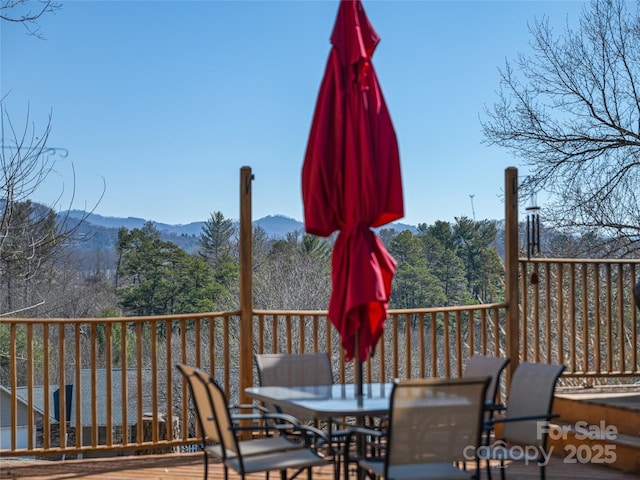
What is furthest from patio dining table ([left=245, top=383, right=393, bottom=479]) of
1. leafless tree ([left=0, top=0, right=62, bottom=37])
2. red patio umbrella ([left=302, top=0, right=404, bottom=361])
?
leafless tree ([left=0, top=0, right=62, bottom=37])

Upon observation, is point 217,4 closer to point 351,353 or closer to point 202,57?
point 202,57

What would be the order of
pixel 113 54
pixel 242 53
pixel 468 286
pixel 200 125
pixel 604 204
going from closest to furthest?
pixel 604 204, pixel 468 286, pixel 242 53, pixel 113 54, pixel 200 125

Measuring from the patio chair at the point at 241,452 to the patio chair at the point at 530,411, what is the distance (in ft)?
2.92

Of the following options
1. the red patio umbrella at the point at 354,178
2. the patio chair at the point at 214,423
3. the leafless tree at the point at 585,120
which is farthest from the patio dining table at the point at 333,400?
the leafless tree at the point at 585,120

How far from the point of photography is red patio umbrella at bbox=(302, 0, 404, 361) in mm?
3971

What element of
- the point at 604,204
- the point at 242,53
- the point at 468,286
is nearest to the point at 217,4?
the point at 242,53

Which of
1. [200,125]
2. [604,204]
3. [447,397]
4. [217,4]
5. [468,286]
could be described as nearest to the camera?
[447,397]

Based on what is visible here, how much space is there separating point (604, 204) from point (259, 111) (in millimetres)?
28216

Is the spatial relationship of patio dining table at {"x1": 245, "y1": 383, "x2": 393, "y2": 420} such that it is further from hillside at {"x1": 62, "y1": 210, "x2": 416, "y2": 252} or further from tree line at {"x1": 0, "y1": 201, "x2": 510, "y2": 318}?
hillside at {"x1": 62, "y1": 210, "x2": 416, "y2": 252}

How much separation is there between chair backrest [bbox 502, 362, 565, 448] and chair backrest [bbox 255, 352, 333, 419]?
1148 millimetres

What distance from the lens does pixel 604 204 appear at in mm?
13648

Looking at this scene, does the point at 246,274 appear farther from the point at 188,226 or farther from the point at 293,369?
the point at 188,226

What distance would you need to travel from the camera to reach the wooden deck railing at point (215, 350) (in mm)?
5828

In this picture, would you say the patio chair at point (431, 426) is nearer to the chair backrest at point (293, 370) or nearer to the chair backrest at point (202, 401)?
the chair backrest at point (202, 401)
